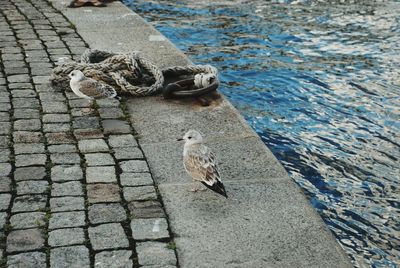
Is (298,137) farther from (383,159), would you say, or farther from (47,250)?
(47,250)

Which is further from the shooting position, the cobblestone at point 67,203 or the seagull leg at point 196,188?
the seagull leg at point 196,188

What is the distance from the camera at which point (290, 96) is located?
9.23 metres

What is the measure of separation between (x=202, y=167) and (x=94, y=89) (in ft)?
7.44

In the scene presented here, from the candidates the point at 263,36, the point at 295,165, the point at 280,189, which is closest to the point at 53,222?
the point at 280,189

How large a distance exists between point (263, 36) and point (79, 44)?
371 cm

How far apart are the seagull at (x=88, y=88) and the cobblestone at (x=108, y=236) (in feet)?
7.97

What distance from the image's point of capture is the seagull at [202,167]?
5.08m

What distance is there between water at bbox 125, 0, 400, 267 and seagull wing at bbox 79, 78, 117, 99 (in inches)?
78.9

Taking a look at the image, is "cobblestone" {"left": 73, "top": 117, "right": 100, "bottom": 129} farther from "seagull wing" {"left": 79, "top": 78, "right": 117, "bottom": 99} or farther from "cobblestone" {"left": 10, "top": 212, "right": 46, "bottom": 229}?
"cobblestone" {"left": 10, "top": 212, "right": 46, "bottom": 229}

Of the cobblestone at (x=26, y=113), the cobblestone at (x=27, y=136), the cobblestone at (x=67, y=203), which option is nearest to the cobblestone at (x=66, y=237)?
the cobblestone at (x=67, y=203)

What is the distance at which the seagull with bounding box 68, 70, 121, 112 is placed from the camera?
6.98m

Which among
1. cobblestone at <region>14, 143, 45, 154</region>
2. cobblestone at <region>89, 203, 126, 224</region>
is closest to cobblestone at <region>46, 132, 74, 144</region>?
cobblestone at <region>14, 143, 45, 154</region>

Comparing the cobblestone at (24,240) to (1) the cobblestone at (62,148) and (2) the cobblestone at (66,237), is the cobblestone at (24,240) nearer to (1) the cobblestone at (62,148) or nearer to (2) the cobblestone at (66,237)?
(2) the cobblestone at (66,237)

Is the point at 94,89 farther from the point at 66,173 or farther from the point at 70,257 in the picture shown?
the point at 70,257
